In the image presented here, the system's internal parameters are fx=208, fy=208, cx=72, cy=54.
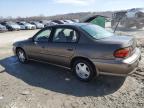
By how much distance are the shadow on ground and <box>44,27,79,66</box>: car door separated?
49 cm

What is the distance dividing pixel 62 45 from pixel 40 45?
1.11 meters

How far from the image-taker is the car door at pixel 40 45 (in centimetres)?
671

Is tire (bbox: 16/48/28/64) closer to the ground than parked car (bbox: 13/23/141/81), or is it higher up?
closer to the ground

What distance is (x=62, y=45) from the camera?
6.06 m

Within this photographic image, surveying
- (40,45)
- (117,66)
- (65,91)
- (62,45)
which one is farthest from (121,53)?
(40,45)

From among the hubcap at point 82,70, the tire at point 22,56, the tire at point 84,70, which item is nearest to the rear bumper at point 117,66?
the tire at point 84,70

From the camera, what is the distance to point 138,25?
22609 mm

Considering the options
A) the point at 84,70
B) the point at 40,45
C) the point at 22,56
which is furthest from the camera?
the point at 22,56

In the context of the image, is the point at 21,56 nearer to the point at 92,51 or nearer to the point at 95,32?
the point at 95,32

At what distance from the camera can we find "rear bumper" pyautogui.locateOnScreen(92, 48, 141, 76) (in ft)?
16.3

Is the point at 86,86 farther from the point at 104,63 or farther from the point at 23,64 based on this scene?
the point at 23,64

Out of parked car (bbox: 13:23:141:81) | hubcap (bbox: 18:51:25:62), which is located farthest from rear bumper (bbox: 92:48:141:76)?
hubcap (bbox: 18:51:25:62)

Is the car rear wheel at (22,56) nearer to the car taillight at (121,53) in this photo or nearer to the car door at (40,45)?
the car door at (40,45)

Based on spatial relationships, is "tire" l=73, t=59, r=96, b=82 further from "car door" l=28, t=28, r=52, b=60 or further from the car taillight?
"car door" l=28, t=28, r=52, b=60
